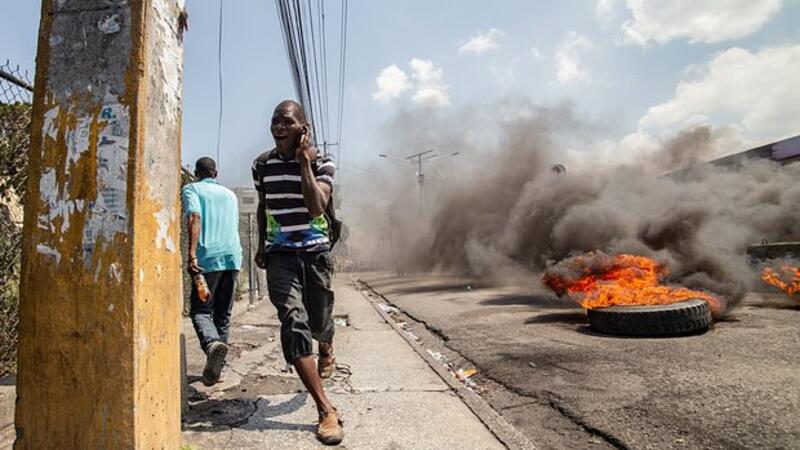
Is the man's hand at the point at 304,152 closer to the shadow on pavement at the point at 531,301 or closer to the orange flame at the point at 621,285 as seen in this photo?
the orange flame at the point at 621,285

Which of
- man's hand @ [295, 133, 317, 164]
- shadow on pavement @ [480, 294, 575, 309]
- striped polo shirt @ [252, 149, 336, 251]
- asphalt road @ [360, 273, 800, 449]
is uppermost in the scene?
man's hand @ [295, 133, 317, 164]

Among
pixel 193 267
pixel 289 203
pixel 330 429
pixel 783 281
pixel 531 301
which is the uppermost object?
pixel 289 203

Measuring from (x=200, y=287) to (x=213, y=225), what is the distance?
683 mm

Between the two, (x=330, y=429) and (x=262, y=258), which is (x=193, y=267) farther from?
(x=330, y=429)

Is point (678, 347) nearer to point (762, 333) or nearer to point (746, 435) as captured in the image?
point (762, 333)

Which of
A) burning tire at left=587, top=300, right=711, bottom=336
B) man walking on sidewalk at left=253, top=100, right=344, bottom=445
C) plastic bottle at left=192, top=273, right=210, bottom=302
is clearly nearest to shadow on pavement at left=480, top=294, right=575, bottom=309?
burning tire at left=587, top=300, right=711, bottom=336

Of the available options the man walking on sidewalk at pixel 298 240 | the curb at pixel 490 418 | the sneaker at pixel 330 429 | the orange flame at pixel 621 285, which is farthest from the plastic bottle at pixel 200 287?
the orange flame at pixel 621 285

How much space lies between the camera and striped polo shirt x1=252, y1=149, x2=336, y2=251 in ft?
9.78

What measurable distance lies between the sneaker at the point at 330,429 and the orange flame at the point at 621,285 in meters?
4.76

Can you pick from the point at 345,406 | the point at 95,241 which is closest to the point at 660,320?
the point at 345,406

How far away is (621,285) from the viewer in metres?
7.45

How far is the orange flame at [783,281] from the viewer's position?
301 inches

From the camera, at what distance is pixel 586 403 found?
133 inches

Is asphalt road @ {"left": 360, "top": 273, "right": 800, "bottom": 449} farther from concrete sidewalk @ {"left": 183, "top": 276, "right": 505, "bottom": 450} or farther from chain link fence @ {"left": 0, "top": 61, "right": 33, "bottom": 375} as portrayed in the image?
chain link fence @ {"left": 0, "top": 61, "right": 33, "bottom": 375}
